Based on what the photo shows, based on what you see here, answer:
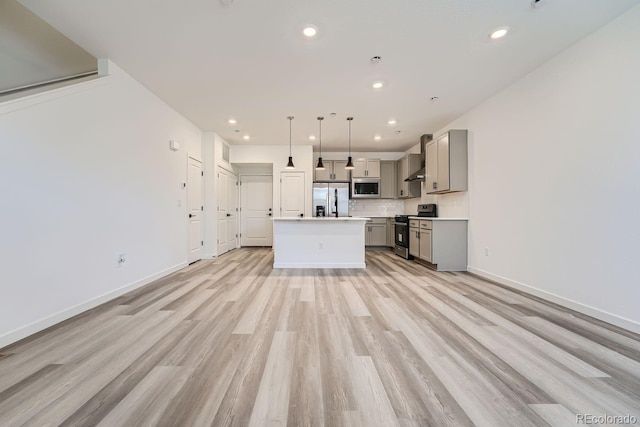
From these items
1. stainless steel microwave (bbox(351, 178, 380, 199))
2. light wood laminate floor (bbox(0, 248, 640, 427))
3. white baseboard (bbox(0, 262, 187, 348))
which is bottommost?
light wood laminate floor (bbox(0, 248, 640, 427))

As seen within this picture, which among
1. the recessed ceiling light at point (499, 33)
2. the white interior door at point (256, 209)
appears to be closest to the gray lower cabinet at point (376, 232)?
the white interior door at point (256, 209)

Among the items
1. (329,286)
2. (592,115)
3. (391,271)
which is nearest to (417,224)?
(391,271)

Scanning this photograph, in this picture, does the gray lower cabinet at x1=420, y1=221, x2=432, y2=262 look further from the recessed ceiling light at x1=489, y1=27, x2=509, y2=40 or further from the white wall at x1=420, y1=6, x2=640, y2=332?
the recessed ceiling light at x1=489, y1=27, x2=509, y2=40

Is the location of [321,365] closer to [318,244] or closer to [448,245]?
[318,244]

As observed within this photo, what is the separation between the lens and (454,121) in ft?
15.9

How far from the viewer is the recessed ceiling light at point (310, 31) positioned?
2416 millimetres

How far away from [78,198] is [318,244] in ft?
10.8

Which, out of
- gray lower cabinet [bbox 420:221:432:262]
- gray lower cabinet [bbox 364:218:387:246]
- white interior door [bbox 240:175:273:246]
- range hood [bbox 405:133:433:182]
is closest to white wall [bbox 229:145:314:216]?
white interior door [bbox 240:175:273:246]

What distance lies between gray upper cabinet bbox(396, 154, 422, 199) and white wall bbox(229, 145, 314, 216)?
2469mm

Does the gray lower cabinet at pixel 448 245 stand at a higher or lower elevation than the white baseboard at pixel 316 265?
higher

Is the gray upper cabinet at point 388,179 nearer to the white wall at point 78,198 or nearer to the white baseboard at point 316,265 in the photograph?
the white baseboard at point 316,265

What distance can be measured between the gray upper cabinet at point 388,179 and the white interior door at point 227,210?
4224 millimetres

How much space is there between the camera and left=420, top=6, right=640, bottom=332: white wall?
2.22m

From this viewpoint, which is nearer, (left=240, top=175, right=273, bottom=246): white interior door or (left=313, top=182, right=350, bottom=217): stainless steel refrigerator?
(left=313, top=182, right=350, bottom=217): stainless steel refrigerator
